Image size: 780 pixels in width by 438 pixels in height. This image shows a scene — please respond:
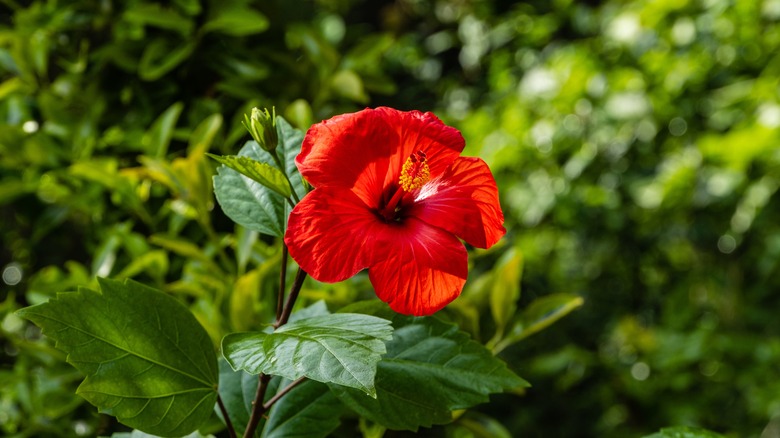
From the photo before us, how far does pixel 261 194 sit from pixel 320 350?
21 cm

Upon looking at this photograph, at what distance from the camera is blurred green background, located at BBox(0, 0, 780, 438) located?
116 cm

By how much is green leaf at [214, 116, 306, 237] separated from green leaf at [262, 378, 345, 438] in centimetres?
17

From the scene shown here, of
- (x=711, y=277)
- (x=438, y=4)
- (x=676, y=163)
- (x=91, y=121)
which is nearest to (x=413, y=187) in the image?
(x=91, y=121)

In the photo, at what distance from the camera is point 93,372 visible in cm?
61

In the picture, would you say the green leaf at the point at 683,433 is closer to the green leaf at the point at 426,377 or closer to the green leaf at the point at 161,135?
the green leaf at the point at 426,377

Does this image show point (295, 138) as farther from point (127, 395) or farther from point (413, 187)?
point (127, 395)

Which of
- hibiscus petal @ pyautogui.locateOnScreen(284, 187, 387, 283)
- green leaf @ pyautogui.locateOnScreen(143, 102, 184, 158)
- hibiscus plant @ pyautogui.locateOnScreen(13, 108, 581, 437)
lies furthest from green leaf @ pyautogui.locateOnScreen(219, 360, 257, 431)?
green leaf @ pyautogui.locateOnScreen(143, 102, 184, 158)

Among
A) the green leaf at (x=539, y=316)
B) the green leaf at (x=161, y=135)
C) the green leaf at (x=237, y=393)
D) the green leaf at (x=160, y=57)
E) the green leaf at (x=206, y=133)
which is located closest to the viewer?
the green leaf at (x=237, y=393)

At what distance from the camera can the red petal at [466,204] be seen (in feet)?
2.09

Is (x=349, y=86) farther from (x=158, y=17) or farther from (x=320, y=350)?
(x=320, y=350)

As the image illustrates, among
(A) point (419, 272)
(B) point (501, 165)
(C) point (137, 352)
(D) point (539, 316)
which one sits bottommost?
(B) point (501, 165)

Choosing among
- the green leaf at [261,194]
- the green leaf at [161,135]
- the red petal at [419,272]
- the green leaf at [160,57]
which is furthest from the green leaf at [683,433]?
the green leaf at [160,57]

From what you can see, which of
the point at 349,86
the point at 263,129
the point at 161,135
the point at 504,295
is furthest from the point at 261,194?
the point at 349,86

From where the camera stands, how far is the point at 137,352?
64 centimetres
